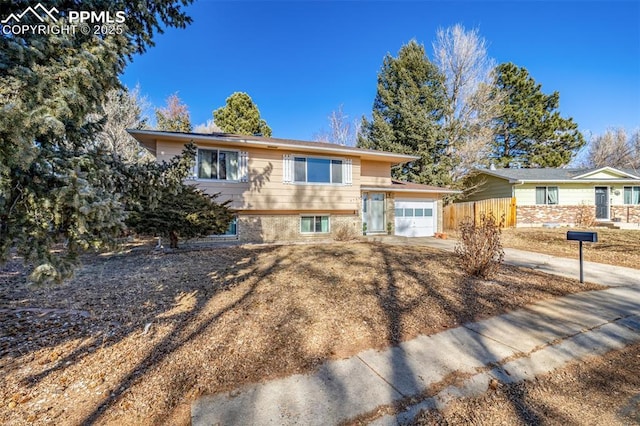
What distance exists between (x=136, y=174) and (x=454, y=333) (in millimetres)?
4496

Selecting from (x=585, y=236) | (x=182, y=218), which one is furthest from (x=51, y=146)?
(x=585, y=236)

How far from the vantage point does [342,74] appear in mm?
20984

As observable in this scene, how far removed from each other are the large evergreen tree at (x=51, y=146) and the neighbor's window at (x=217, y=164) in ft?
25.4

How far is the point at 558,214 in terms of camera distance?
18.4m

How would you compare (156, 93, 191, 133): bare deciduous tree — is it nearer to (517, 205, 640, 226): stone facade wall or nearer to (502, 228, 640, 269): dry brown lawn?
(502, 228, 640, 269): dry brown lawn

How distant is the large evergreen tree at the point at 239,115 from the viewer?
2284 centimetres

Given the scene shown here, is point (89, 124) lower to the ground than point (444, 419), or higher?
higher

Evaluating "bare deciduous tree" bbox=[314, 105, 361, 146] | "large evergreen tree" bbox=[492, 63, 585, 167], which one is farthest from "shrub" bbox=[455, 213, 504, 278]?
"large evergreen tree" bbox=[492, 63, 585, 167]

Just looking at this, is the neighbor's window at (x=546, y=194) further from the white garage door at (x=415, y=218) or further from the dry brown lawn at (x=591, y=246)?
the white garage door at (x=415, y=218)

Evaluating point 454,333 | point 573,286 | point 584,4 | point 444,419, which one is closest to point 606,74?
point 584,4

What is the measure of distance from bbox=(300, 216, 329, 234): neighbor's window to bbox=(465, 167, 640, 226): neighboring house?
13518 mm

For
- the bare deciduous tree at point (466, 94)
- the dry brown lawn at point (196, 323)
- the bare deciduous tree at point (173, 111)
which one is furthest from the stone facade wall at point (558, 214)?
the bare deciduous tree at point (173, 111)

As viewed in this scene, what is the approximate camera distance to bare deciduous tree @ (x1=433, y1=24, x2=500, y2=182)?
1955cm

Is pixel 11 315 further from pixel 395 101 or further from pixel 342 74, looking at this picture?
pixel 395 101
